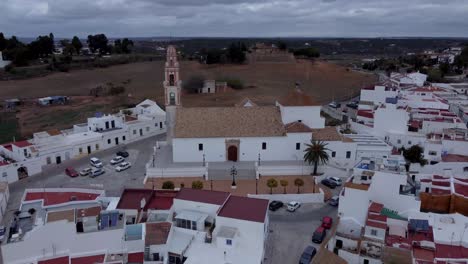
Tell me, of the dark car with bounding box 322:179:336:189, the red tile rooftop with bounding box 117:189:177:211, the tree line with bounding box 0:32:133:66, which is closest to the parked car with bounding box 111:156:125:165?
the red tile rooftop with bounding box 117:189:177:211

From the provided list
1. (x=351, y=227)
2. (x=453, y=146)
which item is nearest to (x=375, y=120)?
(x=453, y=146)

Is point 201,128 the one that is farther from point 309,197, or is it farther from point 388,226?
point 388,226

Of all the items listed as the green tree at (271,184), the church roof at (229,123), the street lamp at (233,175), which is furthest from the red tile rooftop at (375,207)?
the church roof at (229,123)

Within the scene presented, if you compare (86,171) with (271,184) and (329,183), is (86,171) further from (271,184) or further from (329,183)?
(329,183)

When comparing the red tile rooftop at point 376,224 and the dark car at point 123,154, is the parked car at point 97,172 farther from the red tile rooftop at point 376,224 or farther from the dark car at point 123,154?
the red tile rooftop at point 376,224

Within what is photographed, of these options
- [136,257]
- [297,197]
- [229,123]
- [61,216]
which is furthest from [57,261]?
[229,123]
